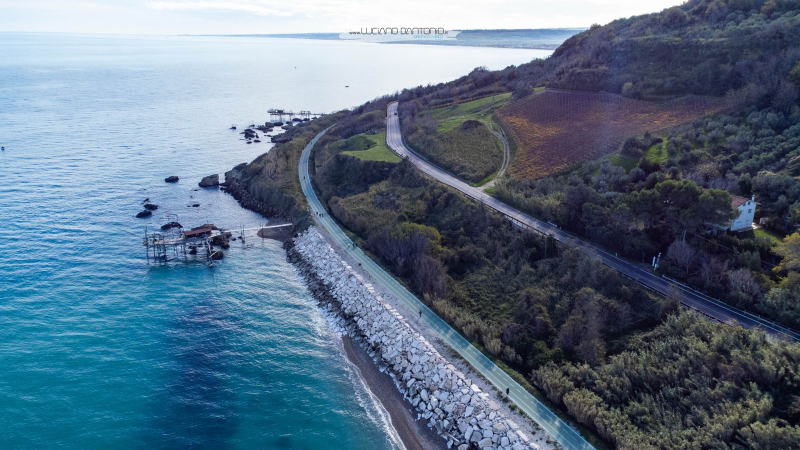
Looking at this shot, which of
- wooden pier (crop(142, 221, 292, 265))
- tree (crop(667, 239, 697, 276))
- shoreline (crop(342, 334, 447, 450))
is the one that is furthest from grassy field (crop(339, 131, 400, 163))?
tree (crop(667, 239, 697, 276))

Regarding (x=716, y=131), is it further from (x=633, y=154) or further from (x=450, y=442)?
(x=450, y=442)

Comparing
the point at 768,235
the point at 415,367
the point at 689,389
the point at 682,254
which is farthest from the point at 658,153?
the point at 415,367

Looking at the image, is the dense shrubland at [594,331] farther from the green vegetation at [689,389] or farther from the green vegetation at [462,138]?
the green vegetation at [462,138]

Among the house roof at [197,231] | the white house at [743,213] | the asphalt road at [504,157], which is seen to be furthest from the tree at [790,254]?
the house roof at [197,231]

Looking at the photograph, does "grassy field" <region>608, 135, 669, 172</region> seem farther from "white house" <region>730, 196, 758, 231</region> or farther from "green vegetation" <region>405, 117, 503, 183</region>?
"green vegetation" <region>405, 117, 503, 183</region>

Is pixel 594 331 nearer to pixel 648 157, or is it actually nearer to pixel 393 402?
pixel 393 402

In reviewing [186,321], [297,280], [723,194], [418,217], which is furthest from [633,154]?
[186,321]
